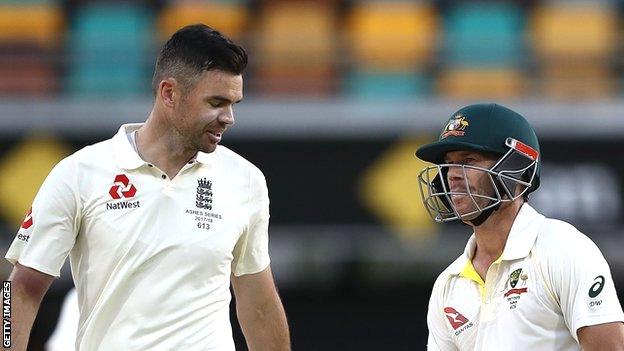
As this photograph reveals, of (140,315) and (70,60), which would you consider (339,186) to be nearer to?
(70,60)

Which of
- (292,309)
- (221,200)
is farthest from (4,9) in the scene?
(221,200)

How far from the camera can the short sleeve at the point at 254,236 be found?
13.7 ft

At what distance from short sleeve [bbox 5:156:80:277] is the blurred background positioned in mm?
5636

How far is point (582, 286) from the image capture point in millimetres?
3592

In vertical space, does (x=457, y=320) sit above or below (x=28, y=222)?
below

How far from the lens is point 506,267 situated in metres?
3.90

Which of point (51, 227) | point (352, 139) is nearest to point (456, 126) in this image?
point (51, 227)

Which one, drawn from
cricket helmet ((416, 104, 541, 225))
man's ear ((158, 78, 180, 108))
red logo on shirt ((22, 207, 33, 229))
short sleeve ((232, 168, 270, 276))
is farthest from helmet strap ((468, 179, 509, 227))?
red logo on shirt ((22, 207, 33, 229))

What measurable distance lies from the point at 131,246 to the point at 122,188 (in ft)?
0.60

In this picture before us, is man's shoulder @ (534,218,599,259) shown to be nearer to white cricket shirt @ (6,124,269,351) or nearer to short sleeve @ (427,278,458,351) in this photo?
short sleeve @ (427,278,458,351)

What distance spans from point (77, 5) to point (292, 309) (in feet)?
11.2

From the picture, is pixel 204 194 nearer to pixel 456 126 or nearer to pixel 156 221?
pixel 156 221

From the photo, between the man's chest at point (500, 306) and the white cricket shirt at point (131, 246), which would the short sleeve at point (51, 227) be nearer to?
the white cricket shirt at point (131, 246)

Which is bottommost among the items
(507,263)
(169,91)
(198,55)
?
(507,263)
